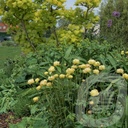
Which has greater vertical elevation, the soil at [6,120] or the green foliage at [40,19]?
the green foliage at [40,19]

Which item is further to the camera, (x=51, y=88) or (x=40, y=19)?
(x=40, y=19)

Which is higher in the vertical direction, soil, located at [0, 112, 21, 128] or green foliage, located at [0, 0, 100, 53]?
green foliage, located at [0, 0, 100, 53]

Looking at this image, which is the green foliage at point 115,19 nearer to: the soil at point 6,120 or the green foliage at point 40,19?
the green foliage at point 40,19

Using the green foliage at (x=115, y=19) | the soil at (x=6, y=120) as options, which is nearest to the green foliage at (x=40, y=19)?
the soil at (x=6, y=120)

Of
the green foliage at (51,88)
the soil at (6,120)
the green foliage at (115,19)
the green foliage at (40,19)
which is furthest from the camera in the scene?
the green foliage at (115,19)

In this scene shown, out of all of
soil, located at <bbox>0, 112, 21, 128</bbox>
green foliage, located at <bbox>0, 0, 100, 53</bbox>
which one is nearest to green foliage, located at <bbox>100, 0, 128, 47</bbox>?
green foliage, located at <bbox>0, 0, 100, 53</bbox>

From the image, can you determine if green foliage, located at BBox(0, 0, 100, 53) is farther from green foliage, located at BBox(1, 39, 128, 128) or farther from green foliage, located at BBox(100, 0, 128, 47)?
green foliage, located at BBox(100, 0, 128, 47)

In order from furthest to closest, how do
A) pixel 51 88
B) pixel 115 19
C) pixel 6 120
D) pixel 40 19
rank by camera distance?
pixel 115 19 < pixel 40 19 < pixel 6 120 < pixel 51 88

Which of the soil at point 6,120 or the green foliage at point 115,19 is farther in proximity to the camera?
the green foliage at point 115,19

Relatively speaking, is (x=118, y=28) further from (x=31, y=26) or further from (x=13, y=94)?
(x=13, y=94)

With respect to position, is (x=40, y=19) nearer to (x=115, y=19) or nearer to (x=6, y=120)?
(x=6, y=120)

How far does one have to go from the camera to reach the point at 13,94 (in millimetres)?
4660

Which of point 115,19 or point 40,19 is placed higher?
point 40,19

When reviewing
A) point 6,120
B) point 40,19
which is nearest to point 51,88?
point 6,120
